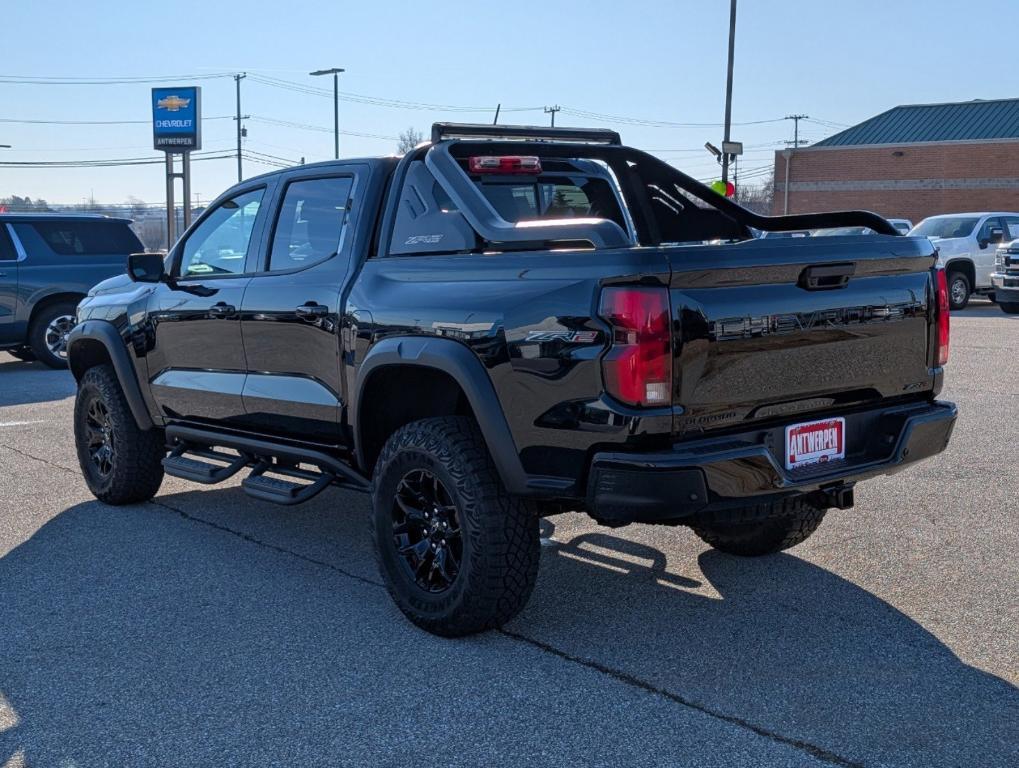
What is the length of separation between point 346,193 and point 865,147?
47.1 meters

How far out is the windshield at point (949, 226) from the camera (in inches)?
886

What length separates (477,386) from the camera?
409 cm

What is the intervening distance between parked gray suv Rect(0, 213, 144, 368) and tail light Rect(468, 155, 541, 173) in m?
10.1

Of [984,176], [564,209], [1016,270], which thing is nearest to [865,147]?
[984,176]

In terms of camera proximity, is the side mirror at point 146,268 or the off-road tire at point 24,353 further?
the off-road tire at point 24,353

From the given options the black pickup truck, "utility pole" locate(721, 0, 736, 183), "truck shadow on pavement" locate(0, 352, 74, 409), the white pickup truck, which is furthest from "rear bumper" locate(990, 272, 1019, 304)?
the black pickup truck

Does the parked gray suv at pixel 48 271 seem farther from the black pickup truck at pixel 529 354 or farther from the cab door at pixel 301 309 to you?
the cab door at pixel 301 309

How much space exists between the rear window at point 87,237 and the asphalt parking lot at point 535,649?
8.09 meters

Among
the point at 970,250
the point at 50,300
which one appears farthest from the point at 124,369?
the point at 970,250

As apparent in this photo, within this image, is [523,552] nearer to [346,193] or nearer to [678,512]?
[678,512]

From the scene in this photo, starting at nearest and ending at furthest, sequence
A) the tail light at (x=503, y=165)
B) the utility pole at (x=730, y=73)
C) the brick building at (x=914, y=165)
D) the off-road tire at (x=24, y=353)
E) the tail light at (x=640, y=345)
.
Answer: the tail light at (x=640, y=345), the tail light at (x=503, y=165), the off-road tire at (x=24, y=353), the utility pole at (x=730, y=73), the brick building at (x=914, y=165)

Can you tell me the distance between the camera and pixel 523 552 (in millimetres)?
4188

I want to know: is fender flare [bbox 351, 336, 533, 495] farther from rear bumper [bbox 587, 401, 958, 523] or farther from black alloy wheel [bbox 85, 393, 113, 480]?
black alloy wheel [bbox 85, 393, 113, 480]

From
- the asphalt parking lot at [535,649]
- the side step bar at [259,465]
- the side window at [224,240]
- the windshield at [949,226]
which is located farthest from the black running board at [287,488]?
the windshield at [949,226]
